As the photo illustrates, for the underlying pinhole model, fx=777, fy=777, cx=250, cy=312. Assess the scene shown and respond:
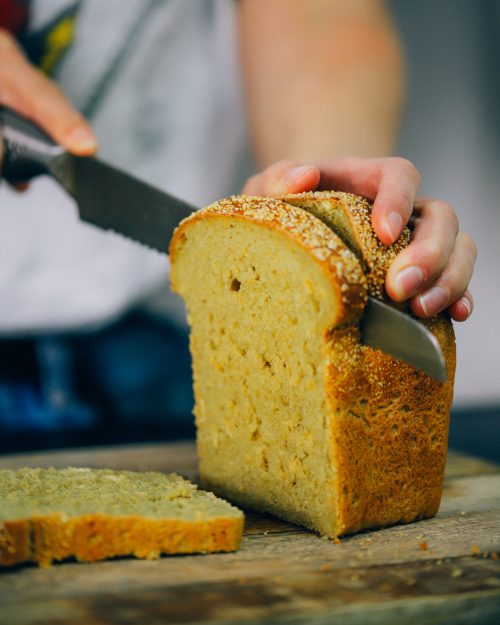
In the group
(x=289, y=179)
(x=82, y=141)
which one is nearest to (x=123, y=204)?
(x=82, y=141)

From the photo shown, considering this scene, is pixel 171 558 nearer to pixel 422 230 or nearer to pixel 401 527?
pixel 401 527

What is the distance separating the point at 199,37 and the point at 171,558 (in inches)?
104

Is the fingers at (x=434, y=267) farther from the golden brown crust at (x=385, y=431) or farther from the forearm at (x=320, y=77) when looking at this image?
the forearm at (x=320, y=77)

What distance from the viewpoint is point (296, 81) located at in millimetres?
3623

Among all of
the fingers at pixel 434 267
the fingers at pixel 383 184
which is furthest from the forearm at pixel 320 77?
the fingers at pixel 434 267

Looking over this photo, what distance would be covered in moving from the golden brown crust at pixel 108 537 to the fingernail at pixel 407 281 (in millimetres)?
637

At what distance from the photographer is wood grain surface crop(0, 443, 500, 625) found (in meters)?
1.39

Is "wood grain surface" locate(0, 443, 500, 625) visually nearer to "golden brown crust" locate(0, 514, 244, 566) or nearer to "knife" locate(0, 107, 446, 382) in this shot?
"golden brown crust" locate(0, 514, 244, 566)

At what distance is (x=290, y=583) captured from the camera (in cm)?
152

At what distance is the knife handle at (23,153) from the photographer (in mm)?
2533

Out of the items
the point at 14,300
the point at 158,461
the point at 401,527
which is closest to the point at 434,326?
the point at 401,527

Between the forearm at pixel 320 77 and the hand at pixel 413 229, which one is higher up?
the forearm at pixel 320 77

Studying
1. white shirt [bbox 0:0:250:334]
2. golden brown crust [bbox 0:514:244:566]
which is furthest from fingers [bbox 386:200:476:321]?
white shirt [bbox 0:0:250:334]

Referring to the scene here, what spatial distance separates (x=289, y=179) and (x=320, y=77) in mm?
1637
